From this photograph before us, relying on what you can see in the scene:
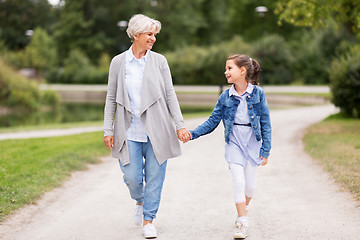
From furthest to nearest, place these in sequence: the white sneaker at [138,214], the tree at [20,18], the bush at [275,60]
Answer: the tree at [20,18]
the bush at [275,60]
the white sneaker at [138,214]

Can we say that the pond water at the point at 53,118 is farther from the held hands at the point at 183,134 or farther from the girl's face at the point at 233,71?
the girl's face at the point at 233,71

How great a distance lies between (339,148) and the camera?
9469mm

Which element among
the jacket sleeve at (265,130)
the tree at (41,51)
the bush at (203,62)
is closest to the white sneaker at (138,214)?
the jacket sleeve at (265,130)

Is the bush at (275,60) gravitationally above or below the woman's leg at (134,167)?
above

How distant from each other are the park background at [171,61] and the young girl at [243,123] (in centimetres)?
193

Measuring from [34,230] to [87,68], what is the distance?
164 feet

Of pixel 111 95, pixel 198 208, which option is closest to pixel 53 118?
pixel 198 208

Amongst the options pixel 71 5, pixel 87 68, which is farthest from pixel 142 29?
pixel 71 5

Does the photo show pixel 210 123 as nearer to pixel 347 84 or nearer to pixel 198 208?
pixel 198 208

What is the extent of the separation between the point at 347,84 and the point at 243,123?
11.0m

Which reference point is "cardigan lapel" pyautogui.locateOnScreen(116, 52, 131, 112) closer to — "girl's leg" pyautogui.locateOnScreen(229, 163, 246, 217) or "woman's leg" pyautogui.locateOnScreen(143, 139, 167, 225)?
"woman's leg" pyautogui.locateOnScreen(143, 139, 167, 225)

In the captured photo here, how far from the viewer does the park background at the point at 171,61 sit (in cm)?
867

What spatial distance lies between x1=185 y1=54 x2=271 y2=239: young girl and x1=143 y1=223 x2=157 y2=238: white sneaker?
0.74m

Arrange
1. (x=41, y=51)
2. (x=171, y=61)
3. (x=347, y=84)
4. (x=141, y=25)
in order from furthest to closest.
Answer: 1. (x=41, y=51)
2. (x=171, y=61)
3. (x=347, y=84)
4. (x=141, y=25)
